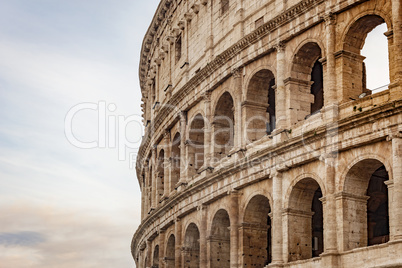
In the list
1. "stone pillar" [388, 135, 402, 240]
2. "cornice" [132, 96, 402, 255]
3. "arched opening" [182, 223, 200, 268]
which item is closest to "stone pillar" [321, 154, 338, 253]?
"cornice" [132, 96, 402, 255]

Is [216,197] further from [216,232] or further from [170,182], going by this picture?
[170,182]

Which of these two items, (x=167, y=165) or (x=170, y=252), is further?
(x=167, y=165)

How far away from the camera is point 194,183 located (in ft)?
108

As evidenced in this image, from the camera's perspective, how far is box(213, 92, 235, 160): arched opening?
108 ft

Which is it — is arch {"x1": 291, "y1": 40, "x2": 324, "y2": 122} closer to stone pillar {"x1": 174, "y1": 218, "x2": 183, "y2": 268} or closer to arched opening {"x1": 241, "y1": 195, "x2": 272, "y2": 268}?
arched opening {"x1": 241, "y1": 195, "x2": 272, "y2": 268}

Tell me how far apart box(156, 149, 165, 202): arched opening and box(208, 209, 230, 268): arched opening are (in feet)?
28.6

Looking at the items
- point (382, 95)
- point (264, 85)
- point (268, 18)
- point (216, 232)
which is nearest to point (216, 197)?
point (216, 232)

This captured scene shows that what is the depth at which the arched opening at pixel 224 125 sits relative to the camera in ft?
108

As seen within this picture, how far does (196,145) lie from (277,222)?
29.7 ft

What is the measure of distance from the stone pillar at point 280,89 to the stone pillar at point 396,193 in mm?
5641

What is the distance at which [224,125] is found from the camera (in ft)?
108

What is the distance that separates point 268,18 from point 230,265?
941cm

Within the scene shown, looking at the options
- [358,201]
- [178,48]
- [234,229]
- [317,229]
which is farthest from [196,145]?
[358,201]

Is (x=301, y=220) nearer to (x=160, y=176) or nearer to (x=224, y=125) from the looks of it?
(x=224, y=125)
